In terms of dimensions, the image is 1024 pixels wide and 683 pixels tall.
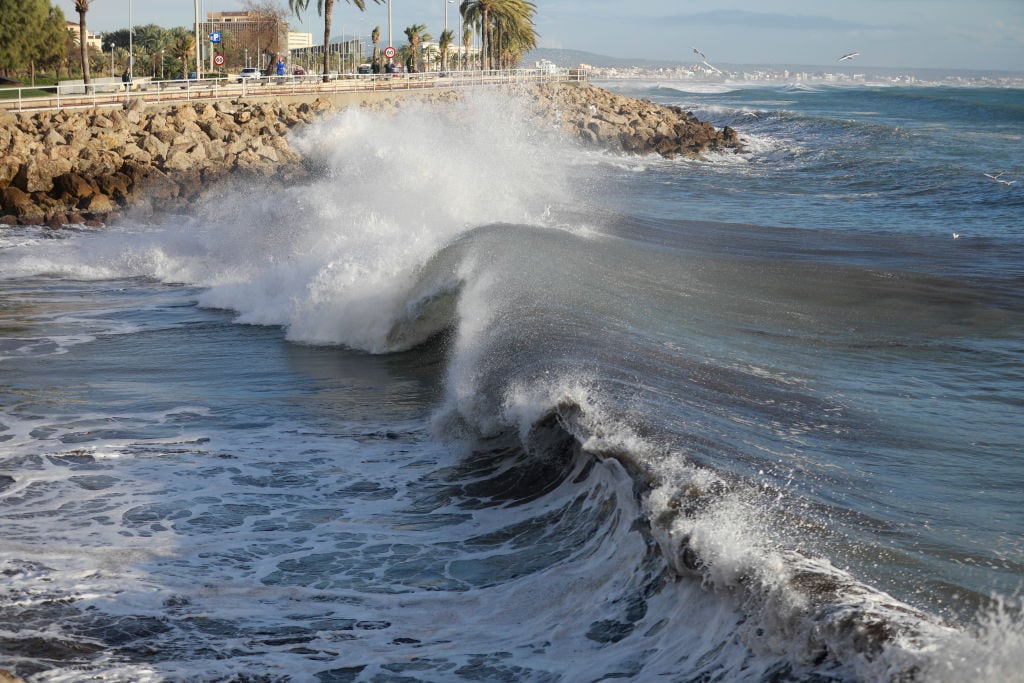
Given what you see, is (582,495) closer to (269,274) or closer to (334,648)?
(334,648)

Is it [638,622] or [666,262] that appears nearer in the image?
[638,622]

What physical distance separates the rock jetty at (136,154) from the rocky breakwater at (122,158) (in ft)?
0.08

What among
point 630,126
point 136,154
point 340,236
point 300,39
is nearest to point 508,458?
point 340,236

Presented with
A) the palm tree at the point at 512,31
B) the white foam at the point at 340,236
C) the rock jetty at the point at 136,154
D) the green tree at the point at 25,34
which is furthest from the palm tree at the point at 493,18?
the white foam at the point at 340,236

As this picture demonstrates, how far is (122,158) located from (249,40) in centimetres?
7813

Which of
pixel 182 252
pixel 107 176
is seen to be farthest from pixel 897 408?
pixel 107 176

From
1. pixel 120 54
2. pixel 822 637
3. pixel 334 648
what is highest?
pixel 120 54

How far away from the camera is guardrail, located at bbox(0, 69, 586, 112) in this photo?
29.9 m

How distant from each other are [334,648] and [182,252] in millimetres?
14154

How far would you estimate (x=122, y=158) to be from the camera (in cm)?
2612

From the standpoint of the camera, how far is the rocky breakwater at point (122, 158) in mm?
23531

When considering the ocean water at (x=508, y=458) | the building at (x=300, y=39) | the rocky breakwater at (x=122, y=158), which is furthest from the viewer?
the building at (x=300, y=39)

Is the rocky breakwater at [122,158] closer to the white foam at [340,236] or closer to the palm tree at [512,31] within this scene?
the white foam at [340,236]

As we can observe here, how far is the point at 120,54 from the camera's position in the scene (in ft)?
325
